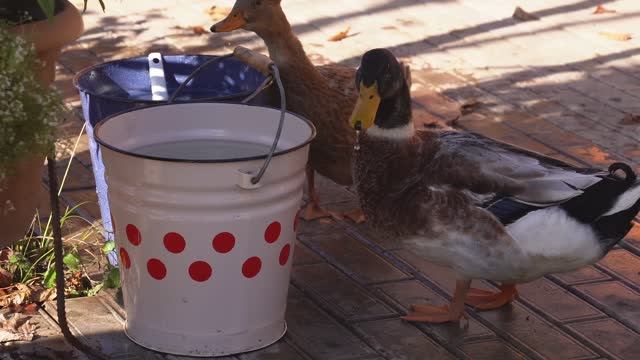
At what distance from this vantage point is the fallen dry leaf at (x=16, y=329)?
11.3 ft

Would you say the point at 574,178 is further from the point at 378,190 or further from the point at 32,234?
the point at 32,234

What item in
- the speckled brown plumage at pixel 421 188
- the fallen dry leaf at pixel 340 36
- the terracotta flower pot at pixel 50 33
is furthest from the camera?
the fallen dry leaf at pixel 340 36

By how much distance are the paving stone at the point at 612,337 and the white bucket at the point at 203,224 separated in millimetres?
975

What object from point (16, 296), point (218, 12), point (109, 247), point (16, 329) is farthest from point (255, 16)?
point (218, 12)

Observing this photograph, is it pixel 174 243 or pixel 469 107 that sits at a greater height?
pixel 174 243

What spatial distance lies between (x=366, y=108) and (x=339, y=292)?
2.58 ft

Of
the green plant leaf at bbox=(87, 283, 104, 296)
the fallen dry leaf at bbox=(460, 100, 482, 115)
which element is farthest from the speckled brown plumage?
the fallen dry leaf at bbox=(460, 100, 482, 115)

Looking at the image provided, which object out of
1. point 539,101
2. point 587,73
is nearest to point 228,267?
point 539,101

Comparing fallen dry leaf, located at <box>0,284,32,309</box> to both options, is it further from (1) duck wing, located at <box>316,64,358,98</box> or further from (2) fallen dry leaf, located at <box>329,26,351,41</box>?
(2) fallen dry leaf, located at <box>329,26,351,41</box>

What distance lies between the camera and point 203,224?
125 inches

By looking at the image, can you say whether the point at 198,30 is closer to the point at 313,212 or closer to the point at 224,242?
the point at 313,212

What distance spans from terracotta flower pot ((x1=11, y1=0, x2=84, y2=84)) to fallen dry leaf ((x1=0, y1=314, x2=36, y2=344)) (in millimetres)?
755

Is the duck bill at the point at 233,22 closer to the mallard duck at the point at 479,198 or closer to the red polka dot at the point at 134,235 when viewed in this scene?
the mallard duck at the point at 479,198

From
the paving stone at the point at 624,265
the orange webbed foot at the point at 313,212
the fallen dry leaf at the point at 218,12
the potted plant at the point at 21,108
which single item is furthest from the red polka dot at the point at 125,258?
the fallen dry leaf at the point at 218,12
